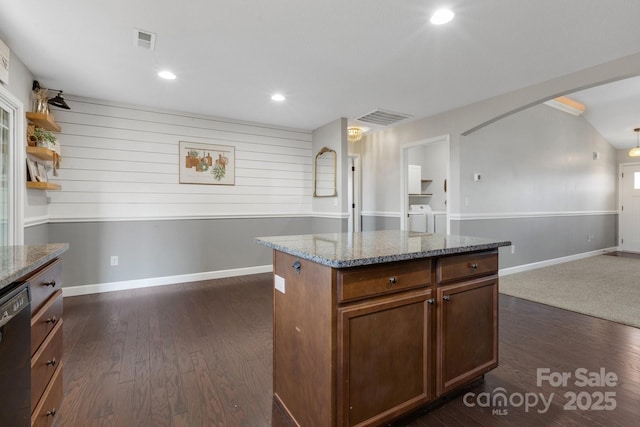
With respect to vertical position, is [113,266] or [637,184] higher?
[637,184]

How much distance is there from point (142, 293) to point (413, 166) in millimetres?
4983

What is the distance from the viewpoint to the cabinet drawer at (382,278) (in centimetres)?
133

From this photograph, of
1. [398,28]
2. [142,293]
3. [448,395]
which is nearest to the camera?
→ [448,395]

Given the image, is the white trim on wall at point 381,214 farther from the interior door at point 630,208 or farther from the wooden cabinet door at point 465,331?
the interior door at point 630,208

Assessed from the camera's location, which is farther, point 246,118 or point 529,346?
point 246,118

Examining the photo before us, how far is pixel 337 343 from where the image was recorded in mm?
1323

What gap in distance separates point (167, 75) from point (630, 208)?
9579mm

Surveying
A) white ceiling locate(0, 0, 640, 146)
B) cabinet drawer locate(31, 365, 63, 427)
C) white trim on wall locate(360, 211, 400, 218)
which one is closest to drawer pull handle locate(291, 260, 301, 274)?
cabinet drawer locate(31, 365, 63, 427)

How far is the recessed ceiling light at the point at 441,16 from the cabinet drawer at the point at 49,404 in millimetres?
3018

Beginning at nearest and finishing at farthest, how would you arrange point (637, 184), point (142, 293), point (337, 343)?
→ point (337, 343) → point (142, 293) → point (637, 184)

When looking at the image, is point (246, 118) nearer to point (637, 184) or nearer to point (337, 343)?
point (337, 343)

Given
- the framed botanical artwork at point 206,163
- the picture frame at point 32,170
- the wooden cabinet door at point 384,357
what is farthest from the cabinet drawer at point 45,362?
the framed botanical artwork at point 206,163

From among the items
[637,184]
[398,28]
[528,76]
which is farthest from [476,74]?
[637,184]

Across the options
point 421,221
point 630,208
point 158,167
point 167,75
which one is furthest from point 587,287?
point 158,167
